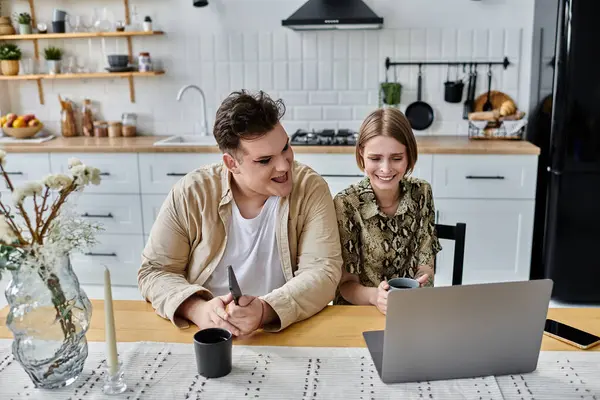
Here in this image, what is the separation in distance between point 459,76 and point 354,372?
295 centimetres

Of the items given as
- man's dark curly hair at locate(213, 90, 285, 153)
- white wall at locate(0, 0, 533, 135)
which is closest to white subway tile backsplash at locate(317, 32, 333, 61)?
white wall at locate(0, 0, 533, 135)

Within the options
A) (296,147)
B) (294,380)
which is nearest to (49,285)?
(294,380)

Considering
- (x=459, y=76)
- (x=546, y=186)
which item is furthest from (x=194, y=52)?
(x=546, y=186)

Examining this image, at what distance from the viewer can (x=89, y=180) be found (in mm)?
1192

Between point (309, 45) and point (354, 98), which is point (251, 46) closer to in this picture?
point (309, 45)

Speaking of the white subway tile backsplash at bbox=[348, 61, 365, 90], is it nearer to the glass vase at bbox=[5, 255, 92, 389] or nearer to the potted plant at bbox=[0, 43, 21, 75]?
the potted plant at bbox=[0, 43, 21, 75]

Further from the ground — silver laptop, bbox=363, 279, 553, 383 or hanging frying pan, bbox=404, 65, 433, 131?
hanging frying pan, bbox=404, 65, 433, 131

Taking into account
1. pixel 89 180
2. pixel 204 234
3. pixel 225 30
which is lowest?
pixel 204 234

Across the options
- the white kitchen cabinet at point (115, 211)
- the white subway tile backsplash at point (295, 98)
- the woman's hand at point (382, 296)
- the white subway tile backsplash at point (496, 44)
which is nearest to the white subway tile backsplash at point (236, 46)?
the white subway tile backsplash at point (295, 98)

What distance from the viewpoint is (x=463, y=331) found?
1190 mm

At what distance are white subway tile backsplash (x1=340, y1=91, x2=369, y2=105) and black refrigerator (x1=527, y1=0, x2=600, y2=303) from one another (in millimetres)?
1086

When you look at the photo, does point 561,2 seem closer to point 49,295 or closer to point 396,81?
point 396,81

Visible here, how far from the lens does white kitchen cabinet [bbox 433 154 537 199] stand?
3.35 metres

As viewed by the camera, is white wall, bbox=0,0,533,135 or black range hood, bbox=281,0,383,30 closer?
black range hood, bbox=281,0,383,30
